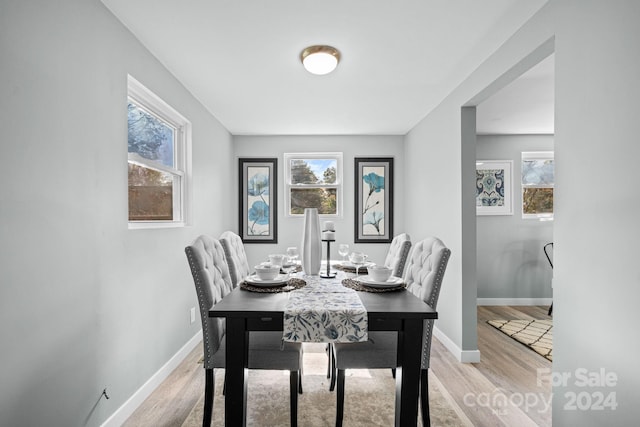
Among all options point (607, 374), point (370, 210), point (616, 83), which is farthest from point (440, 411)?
point (370, 210)

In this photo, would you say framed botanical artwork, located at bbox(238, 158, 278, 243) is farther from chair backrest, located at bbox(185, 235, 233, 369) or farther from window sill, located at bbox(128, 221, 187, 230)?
chair backrest, located at bbox(185, 235, 233, 369)

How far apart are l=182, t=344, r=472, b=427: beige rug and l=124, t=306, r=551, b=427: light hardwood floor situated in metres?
0.12

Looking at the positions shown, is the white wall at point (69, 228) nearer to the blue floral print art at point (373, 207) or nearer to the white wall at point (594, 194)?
the white wall at point (594, 194)

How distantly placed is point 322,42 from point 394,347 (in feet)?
6.72

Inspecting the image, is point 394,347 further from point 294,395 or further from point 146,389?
point 146,389

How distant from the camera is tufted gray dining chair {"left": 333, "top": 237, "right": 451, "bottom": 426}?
1.75 metres

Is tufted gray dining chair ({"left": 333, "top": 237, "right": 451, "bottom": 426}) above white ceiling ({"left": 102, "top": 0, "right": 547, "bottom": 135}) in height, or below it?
→ below

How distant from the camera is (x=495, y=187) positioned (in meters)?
4.80

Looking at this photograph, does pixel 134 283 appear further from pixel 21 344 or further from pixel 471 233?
pixel 471 233

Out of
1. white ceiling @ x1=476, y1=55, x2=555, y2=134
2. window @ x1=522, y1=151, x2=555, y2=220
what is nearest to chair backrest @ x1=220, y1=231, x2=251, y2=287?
white ceiling @ x1=476, y1=55, x2=555, y2=134

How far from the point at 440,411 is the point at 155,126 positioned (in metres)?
3.01

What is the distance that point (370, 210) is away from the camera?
15.8 ft

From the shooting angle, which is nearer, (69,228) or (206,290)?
(69,228)

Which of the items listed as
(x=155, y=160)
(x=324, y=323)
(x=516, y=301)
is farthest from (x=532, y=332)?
(x=155, y=160)
